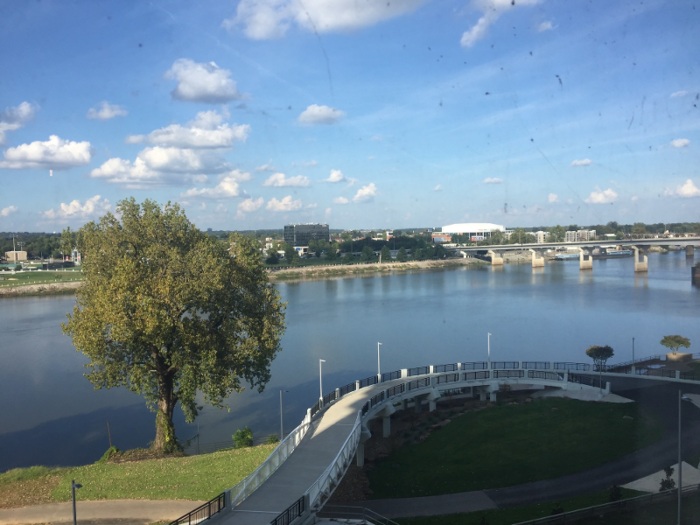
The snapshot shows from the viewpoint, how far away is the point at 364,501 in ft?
27.5

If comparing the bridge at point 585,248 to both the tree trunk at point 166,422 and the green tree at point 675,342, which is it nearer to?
the green tree at point 675,342

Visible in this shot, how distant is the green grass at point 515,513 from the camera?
278 inches

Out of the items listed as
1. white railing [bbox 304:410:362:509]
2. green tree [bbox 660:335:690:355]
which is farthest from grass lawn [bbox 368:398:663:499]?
green tree [bbox 660:335:690:355]

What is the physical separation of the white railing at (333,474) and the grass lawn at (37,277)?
47.1m

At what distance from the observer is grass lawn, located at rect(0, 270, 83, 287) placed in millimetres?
48812

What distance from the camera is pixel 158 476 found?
28.2 ft

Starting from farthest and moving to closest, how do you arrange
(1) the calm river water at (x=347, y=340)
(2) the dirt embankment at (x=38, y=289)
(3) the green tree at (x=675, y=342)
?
(2) the dirt embankment at (x=38, y=289), (3) the green tree at (x=675, y=342), (1) the calm river water at (x=347, y=340)

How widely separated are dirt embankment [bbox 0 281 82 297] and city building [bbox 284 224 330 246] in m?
47.2

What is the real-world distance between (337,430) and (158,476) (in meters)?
2.95

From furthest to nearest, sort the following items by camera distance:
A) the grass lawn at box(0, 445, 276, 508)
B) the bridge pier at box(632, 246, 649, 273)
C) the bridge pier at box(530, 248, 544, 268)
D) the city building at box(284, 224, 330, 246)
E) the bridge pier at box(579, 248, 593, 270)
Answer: the city building at box(284, 224, 330, 246) → the bridge pier at box(530, 248, 544, 268) → the bridge pier at box(579, 248, 593, 270) → the bridge pier at box(632, 246, 649, 273) → the grass lawn at box(0, 445, 276, 508)

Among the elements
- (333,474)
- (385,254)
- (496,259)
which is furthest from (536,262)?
(333,474)

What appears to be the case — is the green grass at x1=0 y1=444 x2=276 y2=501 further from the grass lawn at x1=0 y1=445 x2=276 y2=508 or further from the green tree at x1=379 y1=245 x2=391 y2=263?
the green tree at x1=379 y1=245 x2=391 y2=263

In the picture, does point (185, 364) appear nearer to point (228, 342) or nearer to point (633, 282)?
point (228, 342)

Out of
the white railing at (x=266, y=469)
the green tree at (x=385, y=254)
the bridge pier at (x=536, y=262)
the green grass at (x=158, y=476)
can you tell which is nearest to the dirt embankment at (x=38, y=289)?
the green tree at (x=385, y=254)
